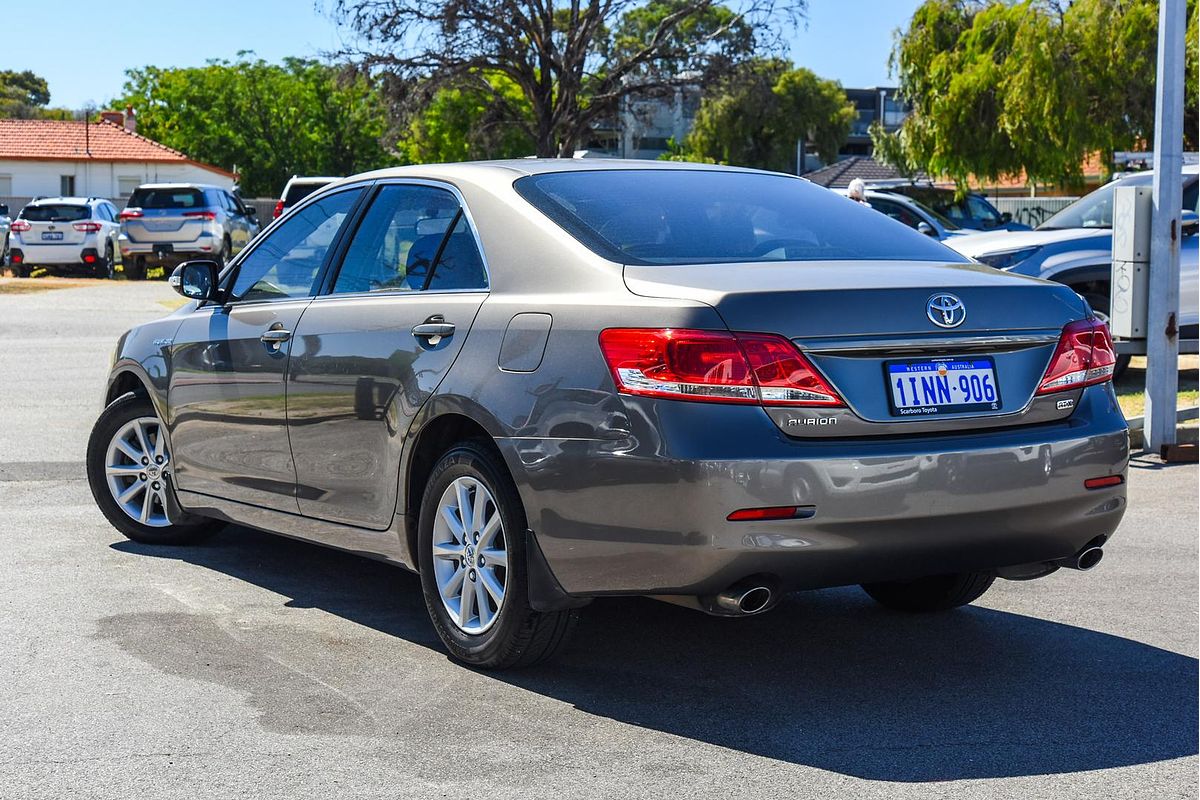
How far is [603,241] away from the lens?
204 inches

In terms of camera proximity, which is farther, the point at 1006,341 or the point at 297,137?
the point at 297,137

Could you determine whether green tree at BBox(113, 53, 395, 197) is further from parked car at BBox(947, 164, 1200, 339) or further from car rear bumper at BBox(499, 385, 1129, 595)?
car rear bumper at BBox(499, 385, 1129, 595)

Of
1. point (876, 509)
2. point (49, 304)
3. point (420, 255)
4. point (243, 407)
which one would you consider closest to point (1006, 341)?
point (876, 509)

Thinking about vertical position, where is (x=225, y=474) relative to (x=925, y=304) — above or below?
below

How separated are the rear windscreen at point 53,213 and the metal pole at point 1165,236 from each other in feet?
93.4

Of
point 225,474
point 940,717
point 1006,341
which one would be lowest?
point 940,717

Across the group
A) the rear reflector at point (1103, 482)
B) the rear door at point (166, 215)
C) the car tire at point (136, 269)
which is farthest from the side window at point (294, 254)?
the car tire at point (136, 269)

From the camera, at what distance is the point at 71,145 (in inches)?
2788

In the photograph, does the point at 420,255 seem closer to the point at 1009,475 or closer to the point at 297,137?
the point at 1009,475

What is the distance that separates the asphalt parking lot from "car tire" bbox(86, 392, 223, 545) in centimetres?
12

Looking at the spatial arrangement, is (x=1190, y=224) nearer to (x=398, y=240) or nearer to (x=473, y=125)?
(x=398, y=240)

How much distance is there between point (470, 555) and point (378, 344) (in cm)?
85

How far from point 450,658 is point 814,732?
53.7 inches

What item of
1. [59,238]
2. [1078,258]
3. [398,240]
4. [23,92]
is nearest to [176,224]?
[59,238]
